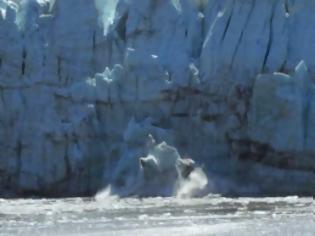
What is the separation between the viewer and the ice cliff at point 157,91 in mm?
27797

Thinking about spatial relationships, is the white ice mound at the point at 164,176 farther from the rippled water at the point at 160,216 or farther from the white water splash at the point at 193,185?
the rippled water at the point at 160,216

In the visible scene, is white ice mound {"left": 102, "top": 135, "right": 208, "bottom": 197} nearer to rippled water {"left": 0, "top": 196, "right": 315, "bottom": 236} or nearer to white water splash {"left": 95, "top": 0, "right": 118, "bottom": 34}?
rippled water {"left": 0, "top": 196, "right": 315, "bottom": 236}

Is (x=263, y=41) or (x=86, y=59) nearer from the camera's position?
(x=263, y=41)

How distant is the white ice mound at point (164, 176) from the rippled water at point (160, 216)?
0.53 m

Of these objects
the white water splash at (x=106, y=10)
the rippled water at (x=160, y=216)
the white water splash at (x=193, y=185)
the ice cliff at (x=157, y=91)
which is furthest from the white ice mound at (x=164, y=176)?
the white water splash at (x=106, y=10)

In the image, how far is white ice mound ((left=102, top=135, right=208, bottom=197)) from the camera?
2755cm

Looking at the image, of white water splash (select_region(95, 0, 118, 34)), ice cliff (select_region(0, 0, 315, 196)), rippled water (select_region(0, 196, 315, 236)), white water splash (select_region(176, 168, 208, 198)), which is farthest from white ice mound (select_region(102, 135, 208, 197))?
white water splash (select_region(95, 0, 118, 34))

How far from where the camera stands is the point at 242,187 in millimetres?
28016

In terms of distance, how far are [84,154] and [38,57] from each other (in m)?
3.25

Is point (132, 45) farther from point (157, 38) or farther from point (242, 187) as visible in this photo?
point (242, 187)

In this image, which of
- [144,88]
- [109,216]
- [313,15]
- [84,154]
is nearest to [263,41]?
[313,15]

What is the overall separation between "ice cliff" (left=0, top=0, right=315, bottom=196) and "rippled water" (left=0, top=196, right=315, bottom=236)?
1547 mm

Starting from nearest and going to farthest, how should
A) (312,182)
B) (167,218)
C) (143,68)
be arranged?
(167,218), (312,182), (143,68)

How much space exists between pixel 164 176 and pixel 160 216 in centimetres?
582
